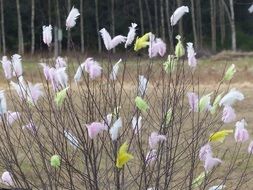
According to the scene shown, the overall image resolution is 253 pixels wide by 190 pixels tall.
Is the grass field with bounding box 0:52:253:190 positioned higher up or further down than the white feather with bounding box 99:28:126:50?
further down

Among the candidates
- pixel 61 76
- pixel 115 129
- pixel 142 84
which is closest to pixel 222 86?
pixel 142 84

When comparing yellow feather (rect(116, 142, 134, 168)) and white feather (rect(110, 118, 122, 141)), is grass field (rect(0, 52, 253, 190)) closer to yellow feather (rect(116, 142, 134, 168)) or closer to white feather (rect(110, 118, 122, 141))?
white feather (rect(110, 118, 122, 141))

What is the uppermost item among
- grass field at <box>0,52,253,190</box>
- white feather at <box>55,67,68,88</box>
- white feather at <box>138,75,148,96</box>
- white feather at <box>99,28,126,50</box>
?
white feather at <box>99,28,126,50</box>

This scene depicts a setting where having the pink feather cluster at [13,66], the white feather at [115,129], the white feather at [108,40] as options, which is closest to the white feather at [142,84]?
the white feather at [108,40]

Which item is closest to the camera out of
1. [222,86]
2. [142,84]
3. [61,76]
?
[61,76]

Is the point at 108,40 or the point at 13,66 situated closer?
the point at 108,40

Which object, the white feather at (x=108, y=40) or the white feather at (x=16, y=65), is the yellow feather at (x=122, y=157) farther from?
the white feather at (x=16, y=65)

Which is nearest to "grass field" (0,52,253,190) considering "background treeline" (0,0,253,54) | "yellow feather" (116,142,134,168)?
→ "yellow feather" (116,142,134,168)

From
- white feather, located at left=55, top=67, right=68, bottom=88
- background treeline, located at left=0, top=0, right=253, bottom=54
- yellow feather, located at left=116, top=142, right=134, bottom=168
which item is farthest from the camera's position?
background treeline, located at left=0, top=0, right=253, bottom=54

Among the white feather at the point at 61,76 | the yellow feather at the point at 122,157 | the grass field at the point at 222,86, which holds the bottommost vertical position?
the grass field at the point at 222,86

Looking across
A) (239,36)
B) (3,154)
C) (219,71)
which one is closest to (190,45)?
(3,154)

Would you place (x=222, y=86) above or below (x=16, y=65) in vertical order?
below

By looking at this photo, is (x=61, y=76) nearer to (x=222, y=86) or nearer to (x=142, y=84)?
(x=142, y=84)

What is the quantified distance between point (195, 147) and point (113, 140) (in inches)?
21.8
